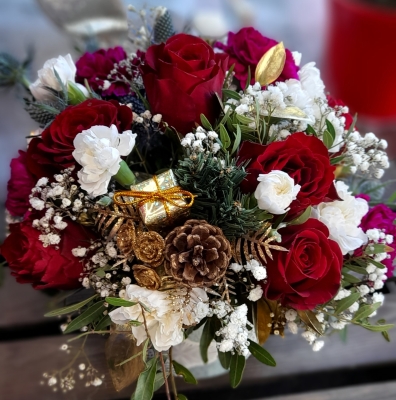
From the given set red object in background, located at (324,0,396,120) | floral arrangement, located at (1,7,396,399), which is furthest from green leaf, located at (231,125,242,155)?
red object in background, located at (324,0,396,120)

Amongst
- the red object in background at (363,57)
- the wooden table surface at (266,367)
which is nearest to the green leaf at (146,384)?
the wooden table surface at (266,367)

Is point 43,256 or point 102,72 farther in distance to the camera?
point 102,72

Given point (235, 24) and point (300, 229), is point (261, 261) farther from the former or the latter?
point (235, 24)

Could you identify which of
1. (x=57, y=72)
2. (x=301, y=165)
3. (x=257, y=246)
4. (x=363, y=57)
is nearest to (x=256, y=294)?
(x=257, y=246)

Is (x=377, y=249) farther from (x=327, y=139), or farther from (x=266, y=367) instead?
(x=266, y=367)

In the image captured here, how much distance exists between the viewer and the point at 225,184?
50 centimetres

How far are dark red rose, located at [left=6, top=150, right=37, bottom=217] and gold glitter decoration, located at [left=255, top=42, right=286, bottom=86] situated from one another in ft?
1.08

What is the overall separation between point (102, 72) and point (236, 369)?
451mm

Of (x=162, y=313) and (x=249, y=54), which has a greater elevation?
(x=249, y=54)

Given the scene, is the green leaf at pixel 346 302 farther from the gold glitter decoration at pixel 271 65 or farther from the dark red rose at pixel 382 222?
the gold glitter decoration at pixel 271 65

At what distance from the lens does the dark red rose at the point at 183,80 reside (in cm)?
53

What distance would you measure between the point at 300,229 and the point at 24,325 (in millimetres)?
543

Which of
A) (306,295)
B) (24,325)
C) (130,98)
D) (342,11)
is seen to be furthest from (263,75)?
(342,11)

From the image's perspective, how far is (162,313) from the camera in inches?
20.0
